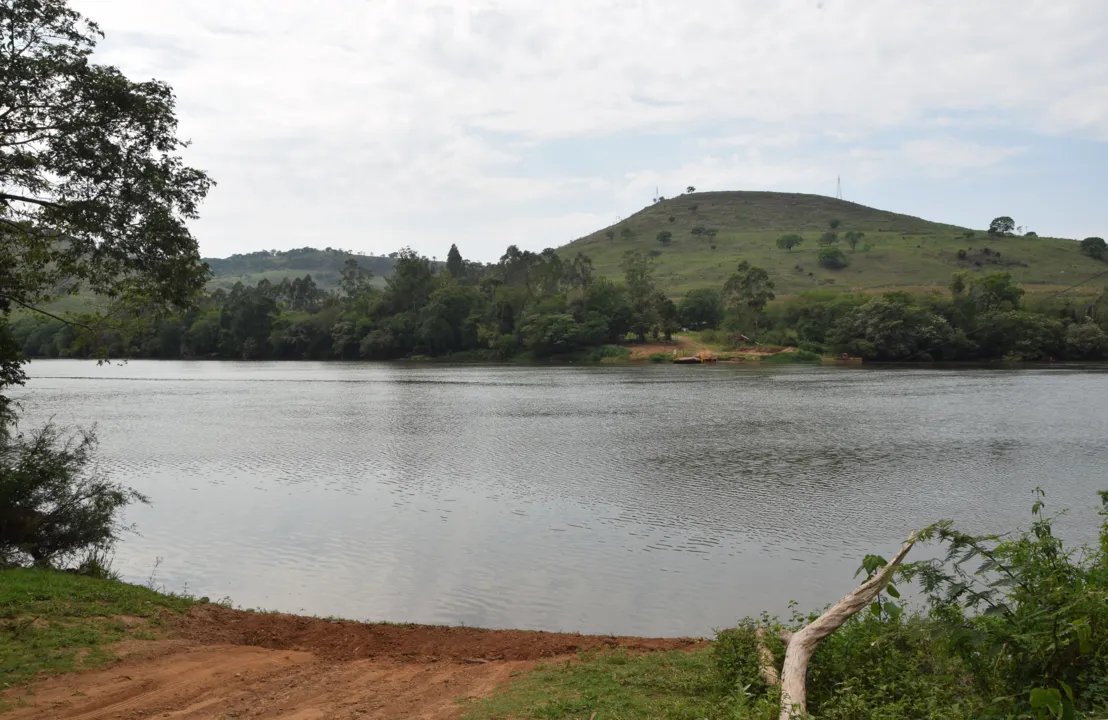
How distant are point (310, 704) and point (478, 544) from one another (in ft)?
34.1

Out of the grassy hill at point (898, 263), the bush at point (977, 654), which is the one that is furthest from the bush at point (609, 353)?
the bush at point (977, 654)

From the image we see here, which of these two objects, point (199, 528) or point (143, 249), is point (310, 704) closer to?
point (143, 249)

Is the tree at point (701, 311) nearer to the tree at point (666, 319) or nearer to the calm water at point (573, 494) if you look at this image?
the tree at point (666, 319)

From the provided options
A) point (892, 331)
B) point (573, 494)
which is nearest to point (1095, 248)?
point (892, 331)

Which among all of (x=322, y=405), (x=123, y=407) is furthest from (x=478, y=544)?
(x=123, y=407)

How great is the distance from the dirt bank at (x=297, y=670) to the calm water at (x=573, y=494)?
216cm

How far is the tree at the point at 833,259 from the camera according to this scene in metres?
163

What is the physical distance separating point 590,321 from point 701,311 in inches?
779

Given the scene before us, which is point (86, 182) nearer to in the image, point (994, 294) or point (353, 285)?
point (994, 294)

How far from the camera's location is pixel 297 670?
1040 cm

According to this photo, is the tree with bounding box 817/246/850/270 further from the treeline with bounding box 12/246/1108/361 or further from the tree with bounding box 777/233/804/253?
the treeline with bounding box 12/246/1108/361

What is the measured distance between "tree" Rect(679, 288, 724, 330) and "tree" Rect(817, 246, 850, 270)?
48.4 m

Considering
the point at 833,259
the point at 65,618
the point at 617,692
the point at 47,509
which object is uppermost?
the point at 833,259

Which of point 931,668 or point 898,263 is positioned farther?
point 898,263
